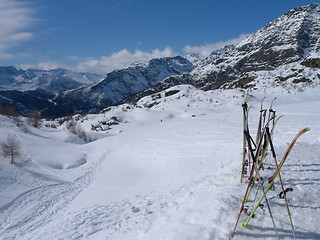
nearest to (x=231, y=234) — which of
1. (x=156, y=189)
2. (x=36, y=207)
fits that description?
(x=156, y=189)

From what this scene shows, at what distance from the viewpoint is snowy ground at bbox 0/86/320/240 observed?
6.28m

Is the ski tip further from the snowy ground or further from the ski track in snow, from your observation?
the ski track in snow

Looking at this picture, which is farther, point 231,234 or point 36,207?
point 36,207

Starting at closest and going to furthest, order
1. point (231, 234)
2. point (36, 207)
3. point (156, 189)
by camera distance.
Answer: point (231, 234) → point (156, 189) → point (36, 207)

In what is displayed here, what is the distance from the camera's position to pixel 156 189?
45.6ft

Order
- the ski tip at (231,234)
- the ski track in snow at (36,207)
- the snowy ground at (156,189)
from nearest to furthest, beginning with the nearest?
the ski tip at (231,234) → the snowy ground at (156,189) → the ski track in snow at (36,207)

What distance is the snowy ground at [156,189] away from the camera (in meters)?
6.28

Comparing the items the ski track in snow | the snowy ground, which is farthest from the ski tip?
the ski track in snow

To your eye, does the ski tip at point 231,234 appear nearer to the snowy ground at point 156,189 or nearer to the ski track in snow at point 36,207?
the snowy ground at point 156,189

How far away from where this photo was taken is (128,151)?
2491 cm

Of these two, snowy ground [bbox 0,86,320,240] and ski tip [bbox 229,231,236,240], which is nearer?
ski tip [bbox 229,231,236,240]

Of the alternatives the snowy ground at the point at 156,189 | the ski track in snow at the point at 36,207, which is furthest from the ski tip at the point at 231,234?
the ski track in snow at the point at 36,207

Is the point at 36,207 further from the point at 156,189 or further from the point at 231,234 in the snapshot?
the point at 231,234

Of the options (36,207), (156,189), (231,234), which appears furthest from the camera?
(36,207)
